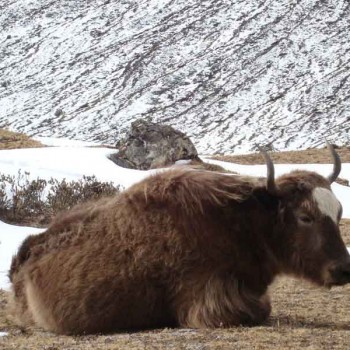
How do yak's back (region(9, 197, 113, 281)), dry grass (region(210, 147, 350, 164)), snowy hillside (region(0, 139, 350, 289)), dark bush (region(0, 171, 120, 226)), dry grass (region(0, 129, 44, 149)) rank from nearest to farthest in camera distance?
yak's back (region(9, 197, 113, 281)), dark bush (region(0, 171, 120, 226)), snowy hillside (region(0, 139, 350, 289)), dry grass (region(0, 129, 44, 149)), dry grass (region(210, 147, 350, 164))

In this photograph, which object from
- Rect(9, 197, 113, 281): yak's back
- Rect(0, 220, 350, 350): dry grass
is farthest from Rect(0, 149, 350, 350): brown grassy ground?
Rect(9, 197, 113, 281): yak's back

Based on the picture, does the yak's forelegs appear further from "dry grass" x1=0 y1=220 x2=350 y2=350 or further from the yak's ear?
the yak's ear

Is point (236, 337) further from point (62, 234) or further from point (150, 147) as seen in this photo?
point (150, 147)

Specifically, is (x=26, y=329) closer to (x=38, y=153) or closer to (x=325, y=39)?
(x=38, y=153)

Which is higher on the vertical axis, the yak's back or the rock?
the rock

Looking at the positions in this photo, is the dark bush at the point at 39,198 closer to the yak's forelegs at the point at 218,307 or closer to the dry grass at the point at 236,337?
the dry grass at the point at 236,337

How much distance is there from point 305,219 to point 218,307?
926 millimetres

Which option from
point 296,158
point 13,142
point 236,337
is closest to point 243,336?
point 236,337

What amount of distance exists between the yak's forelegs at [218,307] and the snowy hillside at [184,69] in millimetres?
49889

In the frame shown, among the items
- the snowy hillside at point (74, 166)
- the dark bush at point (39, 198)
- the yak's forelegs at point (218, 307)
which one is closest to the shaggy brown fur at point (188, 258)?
the yak's forelegs at point (218, 307)

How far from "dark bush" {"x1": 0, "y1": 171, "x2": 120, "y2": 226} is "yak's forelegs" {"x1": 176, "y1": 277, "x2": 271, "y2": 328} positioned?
7.73m

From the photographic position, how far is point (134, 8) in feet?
266

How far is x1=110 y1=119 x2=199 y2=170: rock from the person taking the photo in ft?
77.7

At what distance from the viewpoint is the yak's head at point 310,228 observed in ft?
20.0
